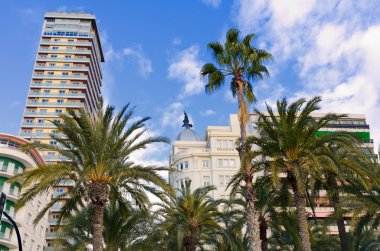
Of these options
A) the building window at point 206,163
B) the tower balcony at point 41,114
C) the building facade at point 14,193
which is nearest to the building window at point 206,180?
the building window at point 206,163

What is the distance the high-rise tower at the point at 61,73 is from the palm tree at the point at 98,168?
208 feet

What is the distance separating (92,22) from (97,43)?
613 cm

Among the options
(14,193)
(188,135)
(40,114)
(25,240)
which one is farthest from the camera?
(40,114)

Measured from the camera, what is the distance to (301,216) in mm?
21453

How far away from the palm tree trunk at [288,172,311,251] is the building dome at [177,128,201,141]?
5658 centimetres

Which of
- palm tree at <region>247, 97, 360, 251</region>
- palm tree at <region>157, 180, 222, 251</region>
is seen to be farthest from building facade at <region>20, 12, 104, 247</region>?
palm tree at <region>247, 97, 360, 251</region>

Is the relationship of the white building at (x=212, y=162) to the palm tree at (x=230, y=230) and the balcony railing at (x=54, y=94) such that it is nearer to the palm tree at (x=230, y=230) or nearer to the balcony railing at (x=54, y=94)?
the palm tree at (x=230, y=230)

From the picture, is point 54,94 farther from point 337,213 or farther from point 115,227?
point 337,213

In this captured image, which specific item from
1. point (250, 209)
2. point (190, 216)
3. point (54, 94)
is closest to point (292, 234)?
point (190, 216)

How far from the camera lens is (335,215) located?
2669 cm

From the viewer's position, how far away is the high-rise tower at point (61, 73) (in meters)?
86.6

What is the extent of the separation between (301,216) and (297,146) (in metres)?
3.72

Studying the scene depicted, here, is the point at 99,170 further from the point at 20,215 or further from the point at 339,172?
the point at 20,215

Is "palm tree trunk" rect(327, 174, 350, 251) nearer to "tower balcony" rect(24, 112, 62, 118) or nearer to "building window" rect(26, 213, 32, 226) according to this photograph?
"building window" rect(26, 213, 32, 226)
